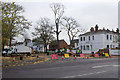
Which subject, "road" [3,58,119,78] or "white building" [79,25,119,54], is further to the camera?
"white building" [79,25,119,54]

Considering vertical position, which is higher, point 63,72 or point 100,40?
point 100,40

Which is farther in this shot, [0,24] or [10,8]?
[10,8]

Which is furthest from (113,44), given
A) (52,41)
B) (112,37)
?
(52,41)

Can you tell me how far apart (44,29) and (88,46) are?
20290mm

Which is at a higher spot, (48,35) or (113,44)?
(48,35)

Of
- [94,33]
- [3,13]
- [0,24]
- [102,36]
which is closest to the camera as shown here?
[0,24]

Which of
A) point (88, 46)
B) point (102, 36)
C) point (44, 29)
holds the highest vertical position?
point (44, 29)

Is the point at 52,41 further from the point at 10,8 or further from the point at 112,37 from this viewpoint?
the point at 10,8

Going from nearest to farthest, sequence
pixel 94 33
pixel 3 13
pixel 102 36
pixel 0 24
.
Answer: pixel 0 24 → pixel 3 13 → pixel 102 36 → pixel 94 33

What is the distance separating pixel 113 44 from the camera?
5056cm

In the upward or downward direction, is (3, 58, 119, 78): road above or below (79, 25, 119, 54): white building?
below

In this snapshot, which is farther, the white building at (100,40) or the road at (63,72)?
the white building at (100,40)

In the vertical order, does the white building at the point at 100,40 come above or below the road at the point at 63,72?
above

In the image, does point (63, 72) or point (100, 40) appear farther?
point (100, 40)
